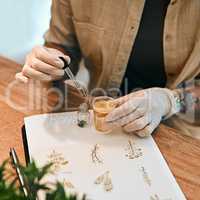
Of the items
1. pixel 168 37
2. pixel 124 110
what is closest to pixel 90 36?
pixel 168 37

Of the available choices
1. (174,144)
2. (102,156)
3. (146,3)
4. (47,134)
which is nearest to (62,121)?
(47,134)

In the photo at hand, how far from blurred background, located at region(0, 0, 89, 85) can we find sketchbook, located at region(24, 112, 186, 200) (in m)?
0.78

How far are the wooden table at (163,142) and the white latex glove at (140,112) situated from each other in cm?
5

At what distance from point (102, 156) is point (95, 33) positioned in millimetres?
472

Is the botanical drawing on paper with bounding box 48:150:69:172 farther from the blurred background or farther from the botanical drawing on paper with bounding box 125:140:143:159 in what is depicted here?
the blurred background

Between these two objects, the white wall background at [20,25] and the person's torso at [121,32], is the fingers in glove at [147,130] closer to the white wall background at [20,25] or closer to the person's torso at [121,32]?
the person's torso at [121,32]

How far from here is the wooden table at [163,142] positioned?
82 cm

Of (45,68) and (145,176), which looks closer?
(145,176)

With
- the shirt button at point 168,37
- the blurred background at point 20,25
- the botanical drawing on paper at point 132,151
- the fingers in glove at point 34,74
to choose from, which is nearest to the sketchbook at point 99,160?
the botanical drawing on paper at point 132,151

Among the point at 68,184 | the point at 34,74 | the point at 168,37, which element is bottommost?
the point at 68,184

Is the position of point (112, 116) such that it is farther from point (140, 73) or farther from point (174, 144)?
point (140, 73)

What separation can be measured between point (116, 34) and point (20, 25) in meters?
0.71

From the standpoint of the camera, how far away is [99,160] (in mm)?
836

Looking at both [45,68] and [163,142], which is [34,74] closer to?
[45,68]
